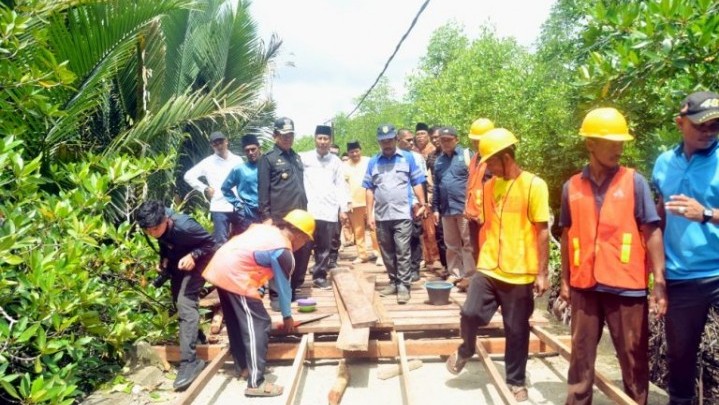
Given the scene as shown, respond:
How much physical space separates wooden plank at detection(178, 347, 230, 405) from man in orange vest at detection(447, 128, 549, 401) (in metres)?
2.02

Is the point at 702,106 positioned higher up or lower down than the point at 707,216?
higher up

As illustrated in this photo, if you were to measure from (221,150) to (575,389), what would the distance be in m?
5.05

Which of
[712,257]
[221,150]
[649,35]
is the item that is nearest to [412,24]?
[221,150]

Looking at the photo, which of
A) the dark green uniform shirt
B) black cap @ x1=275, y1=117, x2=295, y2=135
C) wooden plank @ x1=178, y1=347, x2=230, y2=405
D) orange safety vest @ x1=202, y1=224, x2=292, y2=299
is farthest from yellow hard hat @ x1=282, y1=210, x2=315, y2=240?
black cap @ x1=275, y1=117, x2=295, y2=135

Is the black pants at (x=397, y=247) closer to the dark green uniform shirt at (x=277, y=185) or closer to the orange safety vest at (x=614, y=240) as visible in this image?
the dark green uniform shirt at (x=277, y=185)

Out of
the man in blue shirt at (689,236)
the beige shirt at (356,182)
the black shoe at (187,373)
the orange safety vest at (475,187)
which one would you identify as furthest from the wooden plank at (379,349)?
the beige shirt at (356,182)

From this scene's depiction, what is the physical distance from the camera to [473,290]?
4184 millimetres

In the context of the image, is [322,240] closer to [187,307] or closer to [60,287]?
[187,307]

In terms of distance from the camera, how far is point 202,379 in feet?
13.8

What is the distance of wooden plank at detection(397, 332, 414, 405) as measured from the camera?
12.6 ft

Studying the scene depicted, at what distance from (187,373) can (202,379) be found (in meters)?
0.50

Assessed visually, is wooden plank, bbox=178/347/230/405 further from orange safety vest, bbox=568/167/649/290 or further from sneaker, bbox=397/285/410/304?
orange safety vest, bbox=568/167/649/290

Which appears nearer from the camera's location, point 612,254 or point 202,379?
point 612,254

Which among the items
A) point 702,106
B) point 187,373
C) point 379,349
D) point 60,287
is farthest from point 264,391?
point 702,106
